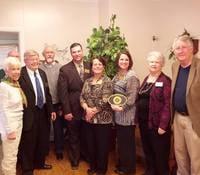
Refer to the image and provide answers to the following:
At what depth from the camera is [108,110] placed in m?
3.37

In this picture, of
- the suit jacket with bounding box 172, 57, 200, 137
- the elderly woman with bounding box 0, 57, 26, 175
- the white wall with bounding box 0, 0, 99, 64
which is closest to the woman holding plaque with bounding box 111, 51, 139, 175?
the suit jacket with bounding box 172, 57, 200, 137

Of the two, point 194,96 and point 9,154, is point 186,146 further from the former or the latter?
point 9,154

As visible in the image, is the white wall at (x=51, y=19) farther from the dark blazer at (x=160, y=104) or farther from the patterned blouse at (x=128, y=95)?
the dark blazer at (x=160, y=104)

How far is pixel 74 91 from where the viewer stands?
3.65 m

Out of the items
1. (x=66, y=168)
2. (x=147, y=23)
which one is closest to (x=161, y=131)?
(x=66, y=168)

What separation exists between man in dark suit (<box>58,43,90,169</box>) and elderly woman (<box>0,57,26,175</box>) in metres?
0.63

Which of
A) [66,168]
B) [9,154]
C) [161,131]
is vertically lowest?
[66,168]

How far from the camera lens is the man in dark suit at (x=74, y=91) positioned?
362cm

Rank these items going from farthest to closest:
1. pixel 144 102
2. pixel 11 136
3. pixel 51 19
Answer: pixel 51 19, pixel 144 102, pixel 11 136

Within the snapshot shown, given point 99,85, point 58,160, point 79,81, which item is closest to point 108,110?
point 99,85

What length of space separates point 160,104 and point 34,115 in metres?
1.38

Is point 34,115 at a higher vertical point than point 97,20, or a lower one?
lower

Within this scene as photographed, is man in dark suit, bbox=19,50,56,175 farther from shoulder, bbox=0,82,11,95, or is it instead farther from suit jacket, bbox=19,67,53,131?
shoulder, bbox=0,82,11,95

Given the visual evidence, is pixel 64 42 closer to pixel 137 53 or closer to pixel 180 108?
pixel 137 53
